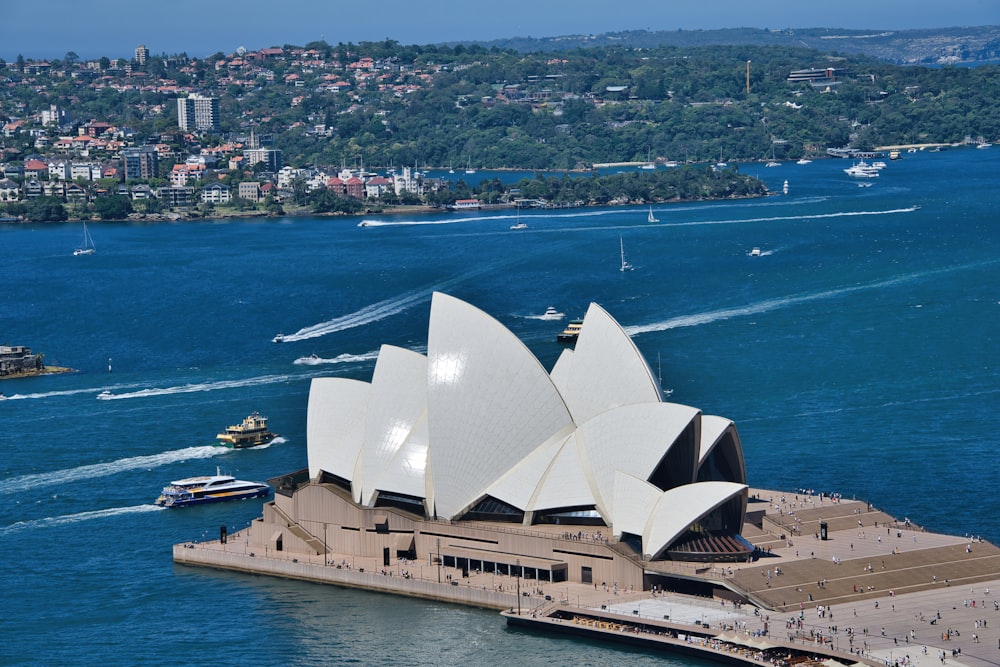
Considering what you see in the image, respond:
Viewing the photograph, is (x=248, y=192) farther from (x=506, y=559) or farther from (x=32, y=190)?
(x=506, y=559)

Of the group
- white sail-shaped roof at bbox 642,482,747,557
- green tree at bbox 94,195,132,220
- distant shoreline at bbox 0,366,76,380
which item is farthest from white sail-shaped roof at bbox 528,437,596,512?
green tree at bbox 94,195,132,220

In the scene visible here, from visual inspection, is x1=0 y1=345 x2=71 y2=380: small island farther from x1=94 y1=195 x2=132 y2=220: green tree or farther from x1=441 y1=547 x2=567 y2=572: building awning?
x1=94 y1=195 x2=132 y2=220: green tree

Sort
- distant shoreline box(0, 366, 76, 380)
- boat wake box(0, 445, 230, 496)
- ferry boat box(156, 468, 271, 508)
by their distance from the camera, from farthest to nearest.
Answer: distant shoreline box(0, 366, 76, 380)
boat wake box(0, 445, 230, 496)
ferry boat box(156, 468, 271, 508)

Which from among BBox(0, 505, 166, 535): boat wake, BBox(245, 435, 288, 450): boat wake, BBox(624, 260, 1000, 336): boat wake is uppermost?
BBox(624, 260, 1000, 336): boat wake

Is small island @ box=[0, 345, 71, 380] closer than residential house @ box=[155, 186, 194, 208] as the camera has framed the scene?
Yes

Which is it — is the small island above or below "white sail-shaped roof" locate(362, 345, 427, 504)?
below

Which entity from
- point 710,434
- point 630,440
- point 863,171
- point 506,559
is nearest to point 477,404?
point 506,559

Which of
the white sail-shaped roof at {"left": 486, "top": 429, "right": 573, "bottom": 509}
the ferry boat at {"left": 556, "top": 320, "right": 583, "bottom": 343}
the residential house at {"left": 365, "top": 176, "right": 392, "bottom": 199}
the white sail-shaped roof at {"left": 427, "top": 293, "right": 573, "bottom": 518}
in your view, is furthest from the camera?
the residential house at {"left": 365, "top": 176, "right": 392, "bottom": 199}

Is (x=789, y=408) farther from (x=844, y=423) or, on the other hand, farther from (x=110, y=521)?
(x=110, y=521)
